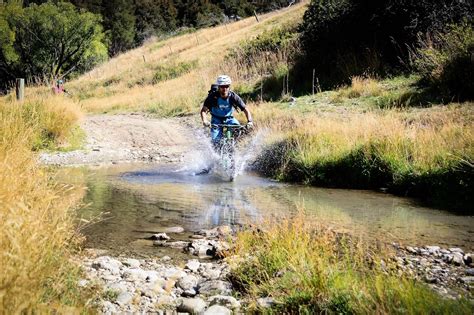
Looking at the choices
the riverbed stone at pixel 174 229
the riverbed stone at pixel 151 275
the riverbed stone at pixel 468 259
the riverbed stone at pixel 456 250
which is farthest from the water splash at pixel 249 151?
the riverbed stone at pixel 468 259

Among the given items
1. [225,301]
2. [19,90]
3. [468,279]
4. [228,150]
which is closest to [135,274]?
[225,301]

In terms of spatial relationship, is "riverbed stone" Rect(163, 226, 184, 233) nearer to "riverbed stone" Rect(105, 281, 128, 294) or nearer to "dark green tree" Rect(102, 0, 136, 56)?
"riverbed stone" Rect(105, 281, 128, 294)

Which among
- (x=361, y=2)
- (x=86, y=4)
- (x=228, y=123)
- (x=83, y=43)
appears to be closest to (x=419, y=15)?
(x=361, y=2)

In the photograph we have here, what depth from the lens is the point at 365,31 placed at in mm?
19766

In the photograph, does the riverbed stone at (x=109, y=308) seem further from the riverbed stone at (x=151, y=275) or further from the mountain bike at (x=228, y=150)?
the mountain bike at (x=228, y=150)

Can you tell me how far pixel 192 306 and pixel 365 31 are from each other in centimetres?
1798

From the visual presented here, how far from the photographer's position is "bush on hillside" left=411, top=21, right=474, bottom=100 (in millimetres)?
13969

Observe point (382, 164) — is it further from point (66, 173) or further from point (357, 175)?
point (66, 173)

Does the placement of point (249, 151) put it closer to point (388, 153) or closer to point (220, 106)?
point (220, 106)

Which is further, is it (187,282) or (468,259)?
(468,259)

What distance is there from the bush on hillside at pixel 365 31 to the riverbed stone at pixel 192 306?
51.0 feet

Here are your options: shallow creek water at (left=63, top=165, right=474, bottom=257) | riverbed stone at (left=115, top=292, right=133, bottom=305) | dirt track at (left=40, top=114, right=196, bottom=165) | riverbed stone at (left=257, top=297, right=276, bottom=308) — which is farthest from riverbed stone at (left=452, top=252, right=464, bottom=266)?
dirt track at (left=40, top=114, right=196, bottom=165)

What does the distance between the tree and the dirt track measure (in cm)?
3217

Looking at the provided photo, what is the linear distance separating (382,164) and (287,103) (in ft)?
28.4
